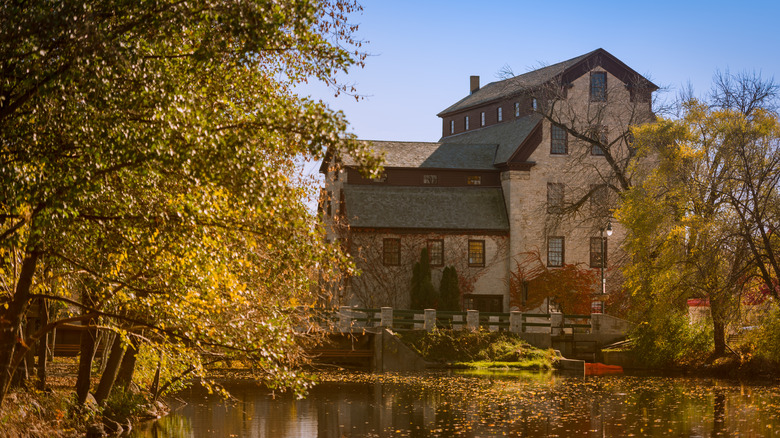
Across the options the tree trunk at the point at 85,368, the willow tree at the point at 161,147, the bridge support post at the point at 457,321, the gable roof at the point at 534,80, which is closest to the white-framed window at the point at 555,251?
the gable roof at the point at 534,80

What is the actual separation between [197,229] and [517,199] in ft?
136

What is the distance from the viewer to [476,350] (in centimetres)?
4047

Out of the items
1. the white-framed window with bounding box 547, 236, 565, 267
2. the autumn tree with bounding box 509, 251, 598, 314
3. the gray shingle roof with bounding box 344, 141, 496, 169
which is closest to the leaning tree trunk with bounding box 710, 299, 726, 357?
the autumn tree with bounding box 509, 251, 598, 314

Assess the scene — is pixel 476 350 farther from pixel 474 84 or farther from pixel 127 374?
pixel 474 84

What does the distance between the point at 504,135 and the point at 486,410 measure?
36.0 meters

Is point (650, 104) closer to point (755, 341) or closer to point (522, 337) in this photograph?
point (522, 337)

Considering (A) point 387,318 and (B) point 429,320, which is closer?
(A) point 387,318

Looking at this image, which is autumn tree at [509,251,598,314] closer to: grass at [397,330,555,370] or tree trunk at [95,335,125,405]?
grass at [397,330,555,370]

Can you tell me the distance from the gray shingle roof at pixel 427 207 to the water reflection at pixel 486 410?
17.7 metres

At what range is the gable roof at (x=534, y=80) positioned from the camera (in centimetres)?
5253

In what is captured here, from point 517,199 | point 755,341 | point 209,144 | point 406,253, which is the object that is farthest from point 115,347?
point 517,199

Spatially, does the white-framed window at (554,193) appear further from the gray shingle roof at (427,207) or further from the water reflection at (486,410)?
the water reflection at (486,410)

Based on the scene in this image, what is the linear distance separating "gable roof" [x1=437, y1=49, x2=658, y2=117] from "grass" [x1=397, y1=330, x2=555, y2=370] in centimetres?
1378

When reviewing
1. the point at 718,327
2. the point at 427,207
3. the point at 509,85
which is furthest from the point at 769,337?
the point at 509,85
